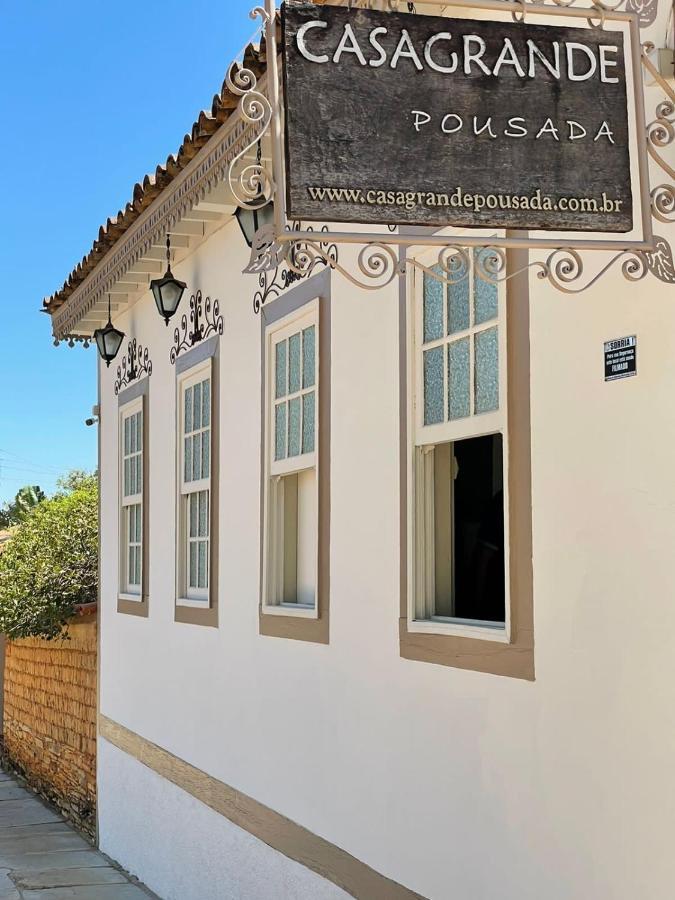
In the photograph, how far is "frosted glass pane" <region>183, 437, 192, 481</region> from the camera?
9359 mm

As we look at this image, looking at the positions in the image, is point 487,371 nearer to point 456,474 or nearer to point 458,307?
point 458,307

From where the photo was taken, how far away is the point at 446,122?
3266 millimetres

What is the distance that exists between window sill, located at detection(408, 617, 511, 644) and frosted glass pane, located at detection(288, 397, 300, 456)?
1892 millimetres

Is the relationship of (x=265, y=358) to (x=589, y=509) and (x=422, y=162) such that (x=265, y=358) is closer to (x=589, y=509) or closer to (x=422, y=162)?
(x=589, y=509)

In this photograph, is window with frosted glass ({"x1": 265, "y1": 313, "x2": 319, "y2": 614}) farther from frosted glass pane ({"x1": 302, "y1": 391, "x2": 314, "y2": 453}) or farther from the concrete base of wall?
the concrete base of wall

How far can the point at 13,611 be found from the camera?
13539 mm

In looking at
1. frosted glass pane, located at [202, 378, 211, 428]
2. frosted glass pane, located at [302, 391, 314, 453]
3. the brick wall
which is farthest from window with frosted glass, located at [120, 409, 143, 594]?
frosted glass pane, located at [302, 391, 314, 453]

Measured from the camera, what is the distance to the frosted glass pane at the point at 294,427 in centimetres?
712

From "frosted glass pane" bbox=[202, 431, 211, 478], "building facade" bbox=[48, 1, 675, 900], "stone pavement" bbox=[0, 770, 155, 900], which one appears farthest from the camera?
"stone pavement" bbox=[0, 770, 155, 900]

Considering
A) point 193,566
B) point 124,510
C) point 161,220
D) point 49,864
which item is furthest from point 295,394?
point 49,864

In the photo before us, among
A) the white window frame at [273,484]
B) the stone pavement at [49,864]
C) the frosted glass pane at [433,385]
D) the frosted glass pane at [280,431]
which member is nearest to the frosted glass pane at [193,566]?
the white window frame at [273,484]

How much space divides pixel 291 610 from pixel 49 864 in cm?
520

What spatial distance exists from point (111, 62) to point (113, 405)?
1875 cm

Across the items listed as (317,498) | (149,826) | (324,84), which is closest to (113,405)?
(149,826)
